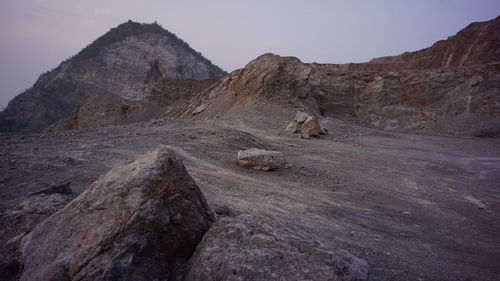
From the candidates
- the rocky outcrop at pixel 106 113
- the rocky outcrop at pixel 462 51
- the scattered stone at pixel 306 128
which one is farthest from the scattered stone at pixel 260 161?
the rocky outcrop at pixel 462 51

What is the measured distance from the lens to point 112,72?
3834cm

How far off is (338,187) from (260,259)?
153 inches

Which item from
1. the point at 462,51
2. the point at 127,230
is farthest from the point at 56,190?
the point at 462,51

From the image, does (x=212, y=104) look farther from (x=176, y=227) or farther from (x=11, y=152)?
(x=176, y=227)

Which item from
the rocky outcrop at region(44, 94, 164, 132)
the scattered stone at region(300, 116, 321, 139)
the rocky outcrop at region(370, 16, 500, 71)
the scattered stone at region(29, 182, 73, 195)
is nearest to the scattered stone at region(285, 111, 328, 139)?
the scattered stone at region(300, 116, 321, 139)

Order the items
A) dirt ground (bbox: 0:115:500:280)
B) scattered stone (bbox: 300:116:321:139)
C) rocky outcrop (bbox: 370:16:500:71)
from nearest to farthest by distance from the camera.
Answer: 1. dirt ground (bbox: 0:115:500:280)
2. scattered stone (bbox: 300:116:321:139)
3. rocky outcrop (bbox: 370:16:500:71)

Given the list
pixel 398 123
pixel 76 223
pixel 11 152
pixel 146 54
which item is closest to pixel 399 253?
pixel 76 223

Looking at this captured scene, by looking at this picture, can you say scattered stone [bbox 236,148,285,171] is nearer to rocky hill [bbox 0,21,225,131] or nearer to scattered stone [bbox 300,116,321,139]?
scattered stone [bbox 300,116,321,139]

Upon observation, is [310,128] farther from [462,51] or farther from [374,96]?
[462,51]

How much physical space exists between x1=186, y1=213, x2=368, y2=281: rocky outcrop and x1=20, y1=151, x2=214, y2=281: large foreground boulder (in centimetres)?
17

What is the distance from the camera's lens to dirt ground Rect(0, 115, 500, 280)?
3.11m

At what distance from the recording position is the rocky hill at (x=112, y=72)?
102 ft

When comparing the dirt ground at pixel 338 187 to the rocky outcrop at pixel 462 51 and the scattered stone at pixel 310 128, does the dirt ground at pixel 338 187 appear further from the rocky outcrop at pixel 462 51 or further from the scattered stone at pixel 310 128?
the rocky outcrop at pixel 462 51

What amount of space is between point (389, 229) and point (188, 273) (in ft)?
9.47
